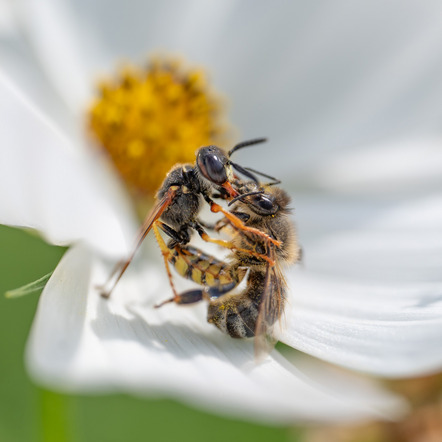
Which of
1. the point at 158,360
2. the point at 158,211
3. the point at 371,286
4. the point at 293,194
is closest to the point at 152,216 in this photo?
the point at 158,211

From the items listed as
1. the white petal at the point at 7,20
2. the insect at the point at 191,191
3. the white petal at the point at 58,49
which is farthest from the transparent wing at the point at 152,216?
the white petal at the point at 7,20

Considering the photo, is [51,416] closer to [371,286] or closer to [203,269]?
[203,269]

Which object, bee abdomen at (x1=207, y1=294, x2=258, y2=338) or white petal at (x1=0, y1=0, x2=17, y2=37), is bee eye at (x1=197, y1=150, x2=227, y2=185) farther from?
white petal at (x1=0, y1=0, x2=17, y2=37)

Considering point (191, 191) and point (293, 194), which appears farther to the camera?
point (293, 194)

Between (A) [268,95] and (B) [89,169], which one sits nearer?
(B) [89,169]

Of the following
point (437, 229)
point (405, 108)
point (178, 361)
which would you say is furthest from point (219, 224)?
point (405, 108)

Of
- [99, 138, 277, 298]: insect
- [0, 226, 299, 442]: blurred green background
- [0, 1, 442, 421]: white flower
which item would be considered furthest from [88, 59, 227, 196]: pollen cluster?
[99, 138, 277, 298]: insect

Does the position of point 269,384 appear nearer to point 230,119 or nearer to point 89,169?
point 89,169
